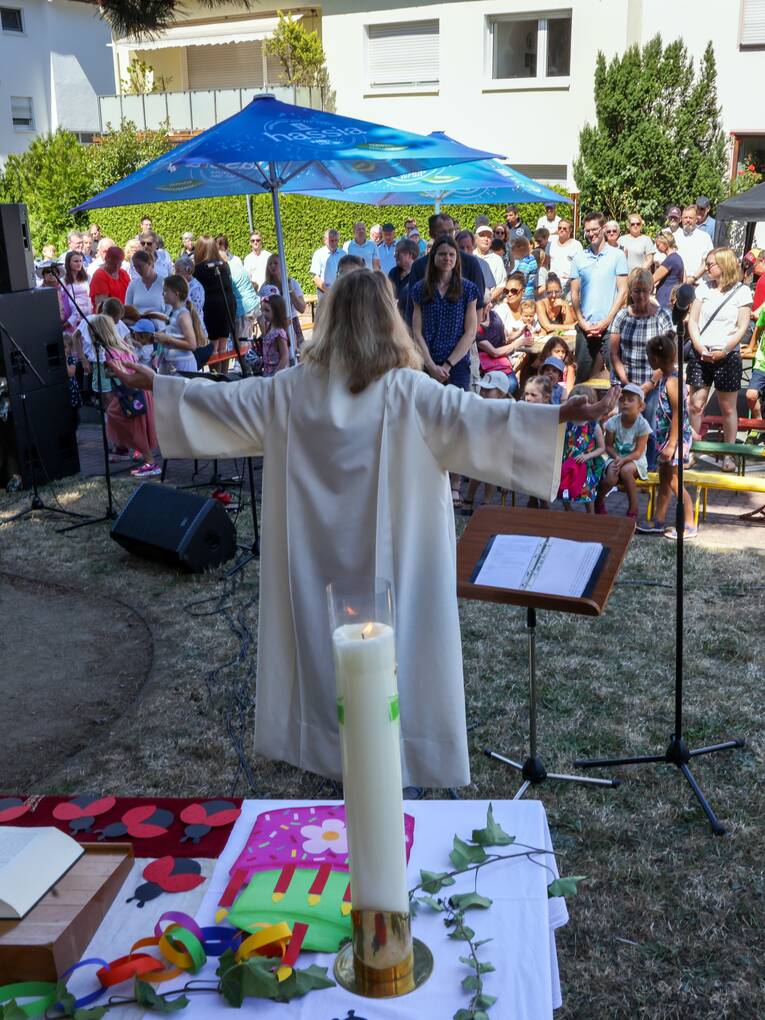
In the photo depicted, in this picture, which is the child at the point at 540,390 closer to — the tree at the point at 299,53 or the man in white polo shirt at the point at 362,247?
the man in white polo shirt at the point at 362,247

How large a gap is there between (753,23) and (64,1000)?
2512cm

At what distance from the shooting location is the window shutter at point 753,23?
2219 cm

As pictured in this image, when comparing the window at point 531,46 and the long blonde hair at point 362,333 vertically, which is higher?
the window at point 531,46

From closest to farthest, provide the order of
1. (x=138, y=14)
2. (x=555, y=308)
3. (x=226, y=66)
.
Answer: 1. (x=555, y=308)
2. (x=138, y=14)
3. (x=226, y=66)

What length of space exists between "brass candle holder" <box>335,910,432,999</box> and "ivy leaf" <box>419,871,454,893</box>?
0.52 feet

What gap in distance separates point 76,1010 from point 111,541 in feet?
21.5

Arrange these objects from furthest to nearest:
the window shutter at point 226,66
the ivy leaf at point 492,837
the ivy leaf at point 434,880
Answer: the window shutter at point 226,66 → the ivy leaf at point 492,837 → the ivy leaf at point 434,880

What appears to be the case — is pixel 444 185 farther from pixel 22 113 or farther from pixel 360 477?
pixel 22 113

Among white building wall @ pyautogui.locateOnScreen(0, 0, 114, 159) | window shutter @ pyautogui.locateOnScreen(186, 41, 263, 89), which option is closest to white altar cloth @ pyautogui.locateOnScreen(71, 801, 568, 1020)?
window shutter @ pyautogui.locateOnScreen(186, 41, 263, 89)

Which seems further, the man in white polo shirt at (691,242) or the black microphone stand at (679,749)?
the man in white polo shirt at (691,242)

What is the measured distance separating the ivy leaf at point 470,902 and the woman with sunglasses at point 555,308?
34.8 feet

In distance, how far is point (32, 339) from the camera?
9148mm

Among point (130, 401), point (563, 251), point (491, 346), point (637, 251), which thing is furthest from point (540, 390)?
point (637, 251)

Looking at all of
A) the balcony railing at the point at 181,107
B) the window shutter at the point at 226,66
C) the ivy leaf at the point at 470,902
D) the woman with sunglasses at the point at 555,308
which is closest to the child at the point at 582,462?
the woman with sunglasses at the point at 555,308
